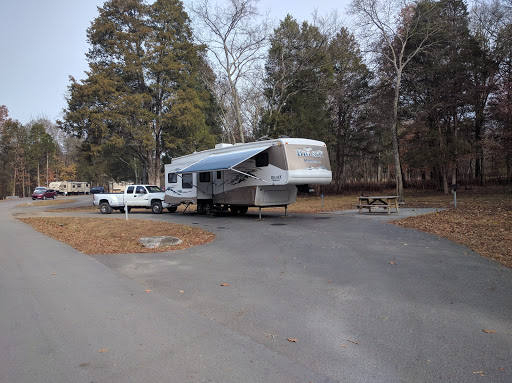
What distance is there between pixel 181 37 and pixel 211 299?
99.2 feet

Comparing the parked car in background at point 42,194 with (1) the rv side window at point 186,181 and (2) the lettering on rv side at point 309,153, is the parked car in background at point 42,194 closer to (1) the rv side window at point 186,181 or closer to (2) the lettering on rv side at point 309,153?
(1) the rv side window at point 186,181

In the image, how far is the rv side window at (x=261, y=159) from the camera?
49.4ft

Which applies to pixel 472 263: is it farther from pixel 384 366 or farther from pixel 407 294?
pixel 384 366

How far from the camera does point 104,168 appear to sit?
171 ft

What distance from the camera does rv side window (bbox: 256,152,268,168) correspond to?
15055 mm

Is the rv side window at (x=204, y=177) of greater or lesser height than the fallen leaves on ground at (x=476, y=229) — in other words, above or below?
above

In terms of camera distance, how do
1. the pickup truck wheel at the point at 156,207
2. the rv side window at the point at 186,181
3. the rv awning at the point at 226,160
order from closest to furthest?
the rv awning at the point at 226,160
the rv side window at the point at 186,181
the pickup truck wheel at the point at 156,207

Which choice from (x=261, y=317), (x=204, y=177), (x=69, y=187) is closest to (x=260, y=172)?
(x=204, y=177)

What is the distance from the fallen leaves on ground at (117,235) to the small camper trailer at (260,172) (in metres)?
3.30

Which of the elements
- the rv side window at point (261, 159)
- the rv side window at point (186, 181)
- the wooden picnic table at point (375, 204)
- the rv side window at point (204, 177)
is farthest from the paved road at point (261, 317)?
the rv side window at point (186, 181)

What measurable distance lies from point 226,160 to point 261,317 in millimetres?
11036

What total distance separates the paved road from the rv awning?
249 inches

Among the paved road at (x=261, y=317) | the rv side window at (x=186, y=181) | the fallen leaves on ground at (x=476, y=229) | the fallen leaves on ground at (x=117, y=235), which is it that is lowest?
the paved road at (x=261, y=317)

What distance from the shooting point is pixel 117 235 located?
A: 11.9m
